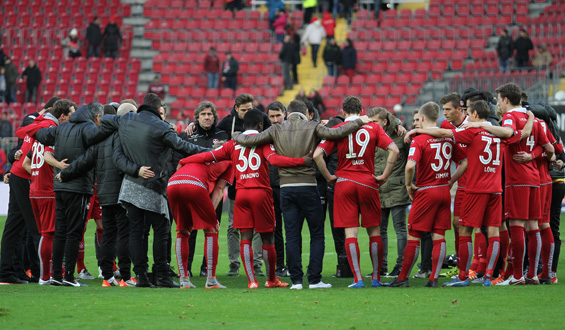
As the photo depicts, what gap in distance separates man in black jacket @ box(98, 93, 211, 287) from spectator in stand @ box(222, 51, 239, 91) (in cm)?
1845

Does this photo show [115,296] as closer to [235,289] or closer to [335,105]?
[235,289]

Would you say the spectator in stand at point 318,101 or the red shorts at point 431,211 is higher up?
the spectator in stand at point 318,101

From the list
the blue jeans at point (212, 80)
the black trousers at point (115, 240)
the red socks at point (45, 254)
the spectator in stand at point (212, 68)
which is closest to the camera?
the black trousers at point (115, 240)

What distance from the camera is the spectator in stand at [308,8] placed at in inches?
1168

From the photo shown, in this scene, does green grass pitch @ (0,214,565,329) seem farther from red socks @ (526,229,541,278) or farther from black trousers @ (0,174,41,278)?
black trousers @ (0,174,41,278)

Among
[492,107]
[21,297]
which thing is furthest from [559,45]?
[21,297]

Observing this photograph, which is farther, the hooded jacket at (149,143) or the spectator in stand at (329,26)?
the spectator in stand at (329,26)

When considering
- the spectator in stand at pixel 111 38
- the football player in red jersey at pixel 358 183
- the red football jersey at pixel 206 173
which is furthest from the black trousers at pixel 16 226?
the spectator in stand at pixel 111 38

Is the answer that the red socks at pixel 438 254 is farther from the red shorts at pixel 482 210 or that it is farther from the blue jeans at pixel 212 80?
the blue jeans at pixel 212 80

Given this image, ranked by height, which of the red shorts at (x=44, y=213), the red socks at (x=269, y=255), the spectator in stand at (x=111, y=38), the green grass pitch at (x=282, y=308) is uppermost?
the spectator in stand at (x=111, y=38)

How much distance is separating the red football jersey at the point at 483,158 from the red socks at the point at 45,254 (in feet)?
15.3

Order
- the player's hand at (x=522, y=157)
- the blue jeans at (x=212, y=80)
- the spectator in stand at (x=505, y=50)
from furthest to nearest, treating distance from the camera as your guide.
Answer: the blue jeans at (x=212, y=80) → the spectator in stand at (x=505, y=50) → the player's hand at (x=522, y=157)

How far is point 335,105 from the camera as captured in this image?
86.3 feet

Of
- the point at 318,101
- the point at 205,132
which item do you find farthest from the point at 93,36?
the point at 205,132
